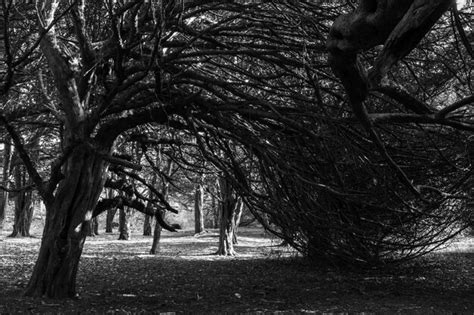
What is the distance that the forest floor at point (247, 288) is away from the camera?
7.51 metres

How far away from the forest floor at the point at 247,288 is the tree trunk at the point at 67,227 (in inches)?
14.4

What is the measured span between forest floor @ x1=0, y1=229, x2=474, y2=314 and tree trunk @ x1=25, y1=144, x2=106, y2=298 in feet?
1.20

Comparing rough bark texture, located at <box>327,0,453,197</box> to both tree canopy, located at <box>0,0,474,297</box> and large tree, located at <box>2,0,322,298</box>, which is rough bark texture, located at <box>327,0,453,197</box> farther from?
large tree, located at <box>2,0,322,298</box>

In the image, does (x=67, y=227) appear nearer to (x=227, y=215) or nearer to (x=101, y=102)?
(x=101, y=102)

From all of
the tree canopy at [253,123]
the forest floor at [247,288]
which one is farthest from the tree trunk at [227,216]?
the tree canopy at [253,123]

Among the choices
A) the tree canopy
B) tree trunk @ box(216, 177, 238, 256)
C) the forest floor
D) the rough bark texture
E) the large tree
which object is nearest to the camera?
the rough bark texture

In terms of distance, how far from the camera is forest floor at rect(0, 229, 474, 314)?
7.51 m

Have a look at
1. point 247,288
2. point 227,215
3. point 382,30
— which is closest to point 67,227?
point 247,288

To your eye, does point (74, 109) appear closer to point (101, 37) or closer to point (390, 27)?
point (101, 37)

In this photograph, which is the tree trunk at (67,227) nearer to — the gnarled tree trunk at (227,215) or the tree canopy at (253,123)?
the tree canopy at (253,123)

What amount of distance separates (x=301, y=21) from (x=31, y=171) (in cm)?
460

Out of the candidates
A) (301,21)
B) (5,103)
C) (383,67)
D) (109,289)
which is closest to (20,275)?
(109,289)

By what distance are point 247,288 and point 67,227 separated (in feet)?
13.0

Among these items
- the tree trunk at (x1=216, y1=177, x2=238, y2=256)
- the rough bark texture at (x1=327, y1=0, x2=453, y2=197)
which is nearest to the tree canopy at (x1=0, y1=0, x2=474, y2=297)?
the rough bark texture at (x1=327, y1=0, x2=453, y2=197)
